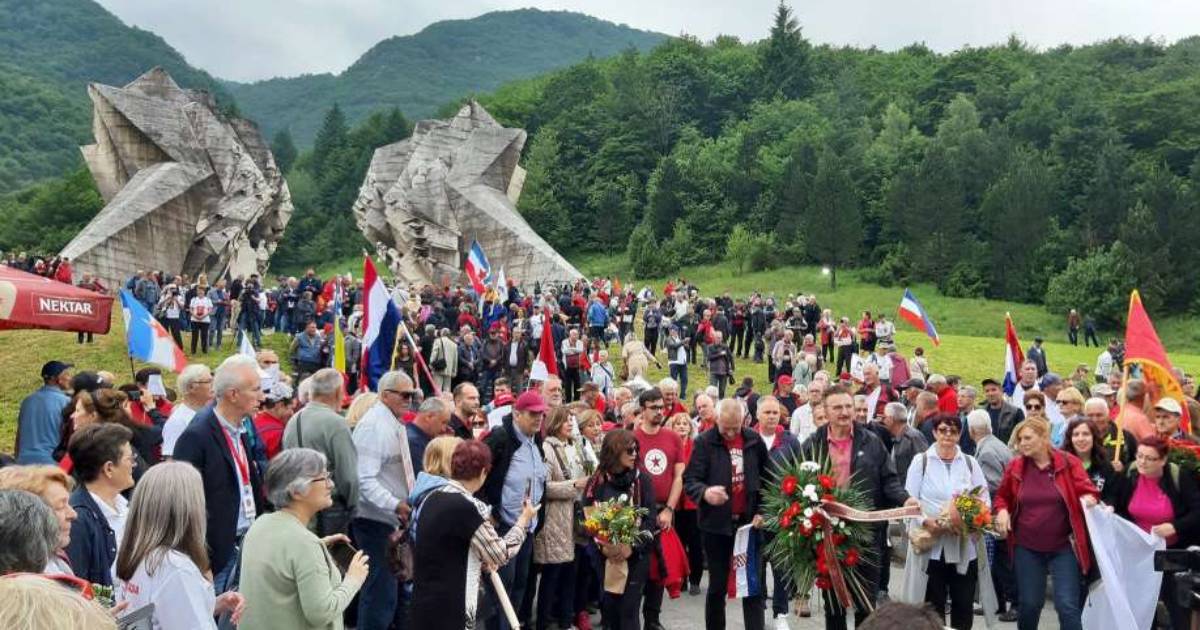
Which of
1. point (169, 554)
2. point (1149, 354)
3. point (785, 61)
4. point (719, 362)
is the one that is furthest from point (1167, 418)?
point (785, 61)

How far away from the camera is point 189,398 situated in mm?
7293

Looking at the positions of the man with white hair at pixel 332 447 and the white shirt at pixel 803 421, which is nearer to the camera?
the man with white hair at pixel 332 447

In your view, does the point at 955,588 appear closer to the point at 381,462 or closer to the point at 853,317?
the point at 381,462

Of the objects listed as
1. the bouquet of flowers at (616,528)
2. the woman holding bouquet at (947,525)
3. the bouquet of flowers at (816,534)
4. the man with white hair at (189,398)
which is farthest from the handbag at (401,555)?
the woman holding bouquet at (947,525)

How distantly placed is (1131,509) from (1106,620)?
2.47 ft

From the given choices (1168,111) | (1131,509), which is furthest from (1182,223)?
(1131,509)

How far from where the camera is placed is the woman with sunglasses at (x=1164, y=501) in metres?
7.14

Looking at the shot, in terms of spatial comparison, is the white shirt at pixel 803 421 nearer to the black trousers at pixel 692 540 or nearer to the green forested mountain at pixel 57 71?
the black trousers at pixel 692 540

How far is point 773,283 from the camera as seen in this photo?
63.1 meters

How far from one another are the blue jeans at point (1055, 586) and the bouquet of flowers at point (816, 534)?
1.04 meters

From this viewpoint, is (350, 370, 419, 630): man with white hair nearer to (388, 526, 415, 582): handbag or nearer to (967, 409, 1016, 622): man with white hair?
(388, 526, 415, 582): handbag

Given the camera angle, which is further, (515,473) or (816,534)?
(515,473)

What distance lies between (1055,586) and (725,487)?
2.23 metres

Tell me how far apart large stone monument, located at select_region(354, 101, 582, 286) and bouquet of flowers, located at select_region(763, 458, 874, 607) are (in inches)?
1153
